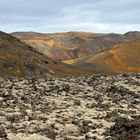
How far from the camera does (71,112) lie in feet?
71.3

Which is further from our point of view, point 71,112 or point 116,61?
point 116,61

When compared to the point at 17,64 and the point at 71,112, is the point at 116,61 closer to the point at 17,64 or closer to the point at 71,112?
the point at 17,64

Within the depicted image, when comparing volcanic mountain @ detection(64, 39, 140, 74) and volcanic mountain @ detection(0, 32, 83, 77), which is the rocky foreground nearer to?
volcanic mountain @ detection(0, 32, 83, 77)

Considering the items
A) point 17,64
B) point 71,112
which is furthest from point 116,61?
point 71,112

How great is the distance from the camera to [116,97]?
2894cm

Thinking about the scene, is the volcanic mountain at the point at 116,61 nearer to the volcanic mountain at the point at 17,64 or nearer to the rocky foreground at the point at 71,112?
the volcanic mountain at the point at 17,64

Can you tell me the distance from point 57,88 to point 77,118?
12745 millimetres

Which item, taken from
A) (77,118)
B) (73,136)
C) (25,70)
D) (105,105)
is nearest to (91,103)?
(105,105)

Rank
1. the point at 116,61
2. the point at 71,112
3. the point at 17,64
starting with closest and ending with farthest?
the point at 71,112
the point at 17,64
the point at 116,61

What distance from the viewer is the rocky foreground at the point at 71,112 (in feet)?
54.4

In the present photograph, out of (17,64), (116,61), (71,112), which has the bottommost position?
(116,61)

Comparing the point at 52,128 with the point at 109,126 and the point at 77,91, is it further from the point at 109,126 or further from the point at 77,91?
the point at 77,91

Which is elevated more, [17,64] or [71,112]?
[71,112]

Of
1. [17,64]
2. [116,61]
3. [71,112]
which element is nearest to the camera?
[71,112]
